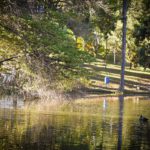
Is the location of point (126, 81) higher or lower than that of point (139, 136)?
higher

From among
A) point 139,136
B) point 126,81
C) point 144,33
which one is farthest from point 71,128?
point 126,81

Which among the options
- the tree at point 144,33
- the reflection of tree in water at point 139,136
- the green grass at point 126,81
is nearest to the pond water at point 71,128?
the reflection of tree in water at point 139,136

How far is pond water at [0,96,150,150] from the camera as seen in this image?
20.2 meters

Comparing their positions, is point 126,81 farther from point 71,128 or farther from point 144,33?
point 71,128

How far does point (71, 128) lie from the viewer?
2441 centimetres

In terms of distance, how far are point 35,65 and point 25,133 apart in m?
9.42

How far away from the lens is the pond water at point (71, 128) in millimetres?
20219

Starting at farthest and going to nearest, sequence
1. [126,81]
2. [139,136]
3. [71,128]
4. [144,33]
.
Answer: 1. [126,81]
2. [144,33]
3. [71,128]
4. [139,136]

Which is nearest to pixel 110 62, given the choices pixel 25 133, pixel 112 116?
pixel 112 116

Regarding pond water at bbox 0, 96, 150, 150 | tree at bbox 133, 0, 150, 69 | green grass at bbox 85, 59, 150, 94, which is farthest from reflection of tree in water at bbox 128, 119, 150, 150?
tree at bbox 133, 0, 150, 69

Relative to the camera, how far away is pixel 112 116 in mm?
30453

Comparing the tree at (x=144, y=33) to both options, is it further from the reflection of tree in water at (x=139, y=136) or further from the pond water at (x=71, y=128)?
the reflection of tree in water at (x=139, y=136)

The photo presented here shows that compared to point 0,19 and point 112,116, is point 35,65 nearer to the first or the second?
point 0,19

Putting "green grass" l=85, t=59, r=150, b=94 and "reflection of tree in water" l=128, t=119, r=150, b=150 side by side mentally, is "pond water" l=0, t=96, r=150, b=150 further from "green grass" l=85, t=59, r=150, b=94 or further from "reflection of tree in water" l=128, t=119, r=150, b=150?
"green grass" l=85, t=59, r=150, b=94
